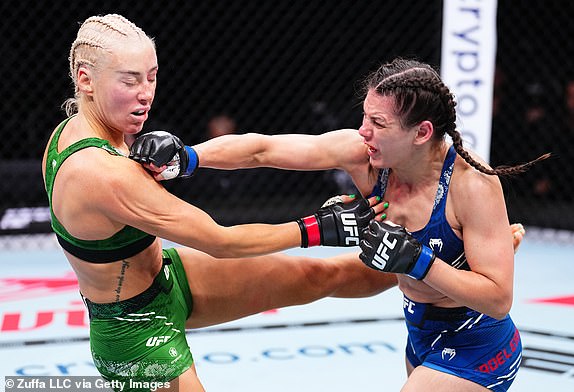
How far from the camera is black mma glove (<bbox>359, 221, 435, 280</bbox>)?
1.80 metres

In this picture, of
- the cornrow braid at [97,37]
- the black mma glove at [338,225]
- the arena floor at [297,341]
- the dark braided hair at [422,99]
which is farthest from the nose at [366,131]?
the arena floor at [297,341]

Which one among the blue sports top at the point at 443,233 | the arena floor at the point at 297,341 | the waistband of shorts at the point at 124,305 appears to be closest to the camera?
the blue sports top at the point at 443,233

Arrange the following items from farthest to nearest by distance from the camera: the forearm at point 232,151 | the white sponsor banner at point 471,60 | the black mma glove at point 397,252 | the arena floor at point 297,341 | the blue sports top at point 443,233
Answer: the white sponsor banner at point 471,60, the arena floor at point 297,341, the forearm at point 232,151, the blue sports top at point 443,233, the black mma glove at point 397,252

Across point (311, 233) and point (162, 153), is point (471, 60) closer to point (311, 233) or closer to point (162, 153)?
point (311, 233)

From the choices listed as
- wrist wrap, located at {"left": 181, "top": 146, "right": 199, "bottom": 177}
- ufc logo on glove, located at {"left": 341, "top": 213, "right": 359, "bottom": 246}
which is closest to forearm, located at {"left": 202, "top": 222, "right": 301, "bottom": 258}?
ufc logo on glove, located at {"left": 341, "top": 213, "right": 359, "bottom": 246}

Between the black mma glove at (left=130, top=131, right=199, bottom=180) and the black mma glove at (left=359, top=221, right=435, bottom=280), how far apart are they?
0.53 meters

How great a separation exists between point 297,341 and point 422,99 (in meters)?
1.71

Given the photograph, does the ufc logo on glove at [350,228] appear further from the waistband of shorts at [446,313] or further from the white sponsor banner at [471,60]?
the white sponsor banner at [471,60]

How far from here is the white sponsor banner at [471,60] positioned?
4555 mm

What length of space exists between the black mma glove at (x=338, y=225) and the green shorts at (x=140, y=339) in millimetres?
411

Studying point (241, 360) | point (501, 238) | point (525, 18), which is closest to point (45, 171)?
point (501, 238)

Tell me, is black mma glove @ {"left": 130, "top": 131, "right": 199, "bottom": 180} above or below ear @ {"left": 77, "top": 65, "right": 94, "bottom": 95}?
below

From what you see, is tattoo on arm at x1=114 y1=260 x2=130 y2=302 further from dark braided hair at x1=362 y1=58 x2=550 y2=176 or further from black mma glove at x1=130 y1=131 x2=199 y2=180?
dark braided hair at x1=362 y1=58 x2=550 y2=176

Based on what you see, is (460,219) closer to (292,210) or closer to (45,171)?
(45,171)
